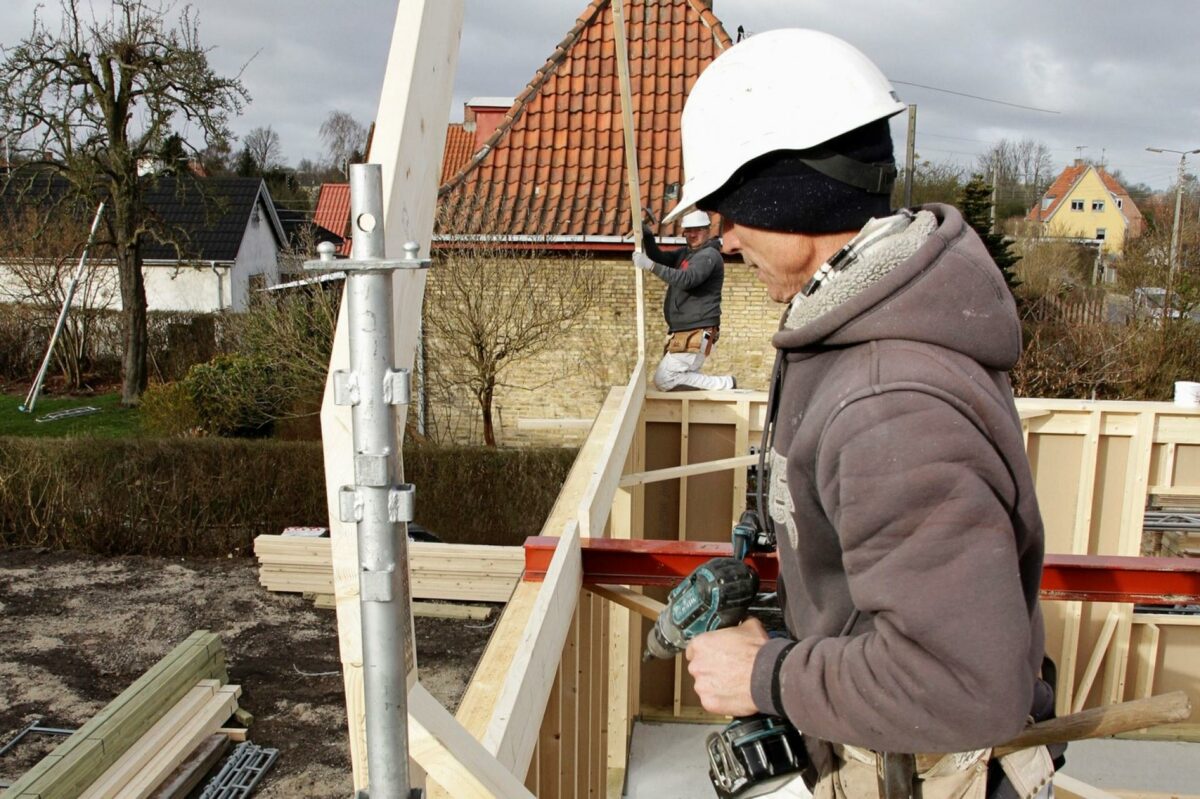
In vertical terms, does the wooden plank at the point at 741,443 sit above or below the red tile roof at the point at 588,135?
below

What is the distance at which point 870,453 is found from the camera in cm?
123

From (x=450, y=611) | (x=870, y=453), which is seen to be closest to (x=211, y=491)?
(x=450, y=611)

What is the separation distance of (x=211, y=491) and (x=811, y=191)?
38.6 ft

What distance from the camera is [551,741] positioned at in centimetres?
260

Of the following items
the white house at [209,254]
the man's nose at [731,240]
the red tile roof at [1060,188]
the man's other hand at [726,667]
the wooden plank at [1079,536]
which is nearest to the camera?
the man's other hand at [726,667]

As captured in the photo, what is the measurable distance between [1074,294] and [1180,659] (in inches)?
699

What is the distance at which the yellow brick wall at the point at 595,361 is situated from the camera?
1286 cm

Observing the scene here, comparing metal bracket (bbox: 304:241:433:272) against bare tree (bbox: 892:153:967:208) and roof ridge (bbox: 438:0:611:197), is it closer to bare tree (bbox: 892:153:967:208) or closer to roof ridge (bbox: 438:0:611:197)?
roof ridge (bbox: 438:0:611:197)

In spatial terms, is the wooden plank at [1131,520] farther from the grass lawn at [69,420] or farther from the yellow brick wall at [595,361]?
the grass lawn at [69,420]

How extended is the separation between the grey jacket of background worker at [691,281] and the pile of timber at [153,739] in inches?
187

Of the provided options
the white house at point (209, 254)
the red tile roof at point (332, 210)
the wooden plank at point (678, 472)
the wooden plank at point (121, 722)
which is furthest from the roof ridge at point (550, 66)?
the red tile roof at point (332, 210)

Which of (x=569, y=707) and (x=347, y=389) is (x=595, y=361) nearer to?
(x=569, y=707)

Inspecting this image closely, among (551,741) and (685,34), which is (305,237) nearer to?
(685,34)

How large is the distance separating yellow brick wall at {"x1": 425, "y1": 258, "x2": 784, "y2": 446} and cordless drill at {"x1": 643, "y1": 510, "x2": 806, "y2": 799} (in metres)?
10.8
